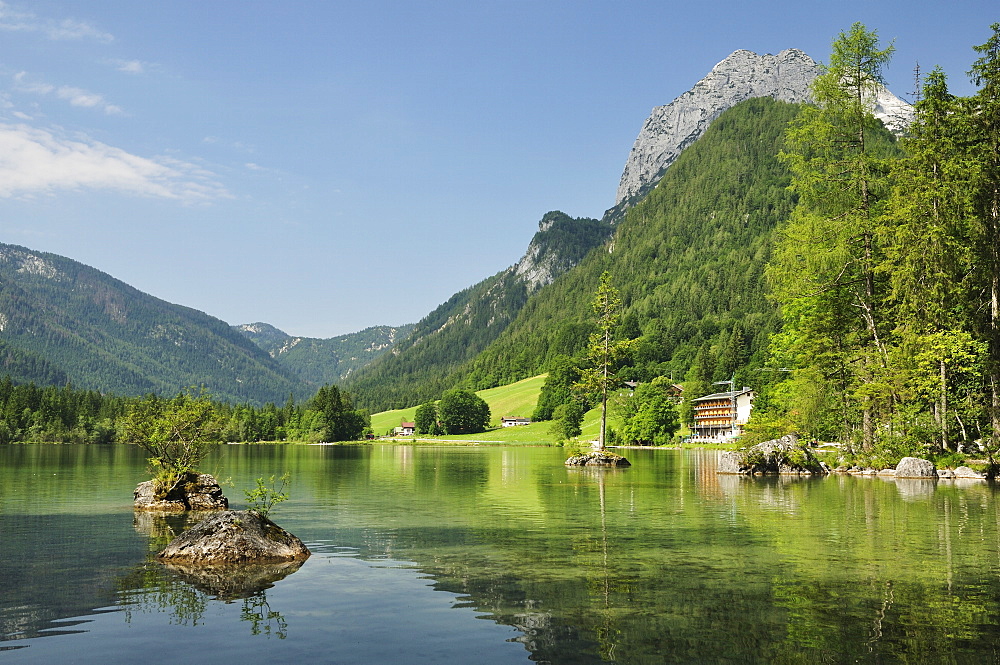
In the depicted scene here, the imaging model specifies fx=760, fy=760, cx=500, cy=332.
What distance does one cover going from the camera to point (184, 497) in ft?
113

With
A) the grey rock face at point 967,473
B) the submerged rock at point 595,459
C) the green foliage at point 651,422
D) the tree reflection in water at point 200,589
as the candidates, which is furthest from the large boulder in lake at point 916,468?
the green foliage at point 651,422

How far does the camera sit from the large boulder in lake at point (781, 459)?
187ft

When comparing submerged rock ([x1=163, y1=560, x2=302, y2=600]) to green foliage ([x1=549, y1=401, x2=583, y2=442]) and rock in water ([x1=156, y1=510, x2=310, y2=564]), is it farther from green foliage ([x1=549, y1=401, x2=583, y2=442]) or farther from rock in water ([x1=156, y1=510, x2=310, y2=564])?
green foliage ([x1=549, y1=401, x2=583, y2=442])

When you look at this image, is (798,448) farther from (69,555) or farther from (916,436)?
(69,555)

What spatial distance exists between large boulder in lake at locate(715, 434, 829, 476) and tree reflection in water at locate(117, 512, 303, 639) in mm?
45213

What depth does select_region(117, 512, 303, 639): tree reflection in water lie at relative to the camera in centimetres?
1437

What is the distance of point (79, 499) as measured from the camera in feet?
129

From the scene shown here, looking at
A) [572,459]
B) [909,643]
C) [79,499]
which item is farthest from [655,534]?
[572,459]

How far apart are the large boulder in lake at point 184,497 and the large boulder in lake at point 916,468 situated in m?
41.8

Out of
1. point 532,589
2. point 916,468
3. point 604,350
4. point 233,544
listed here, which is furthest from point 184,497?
point 604,350

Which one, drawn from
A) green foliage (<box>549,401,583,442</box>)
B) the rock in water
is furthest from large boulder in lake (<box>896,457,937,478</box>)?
green foliage (<box>549,401,583,442</box>)

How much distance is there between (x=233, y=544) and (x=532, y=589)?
27.7 feet

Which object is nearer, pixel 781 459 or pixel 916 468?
pixel 916 468

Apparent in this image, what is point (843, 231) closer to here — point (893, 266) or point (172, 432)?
point (893, 266)
